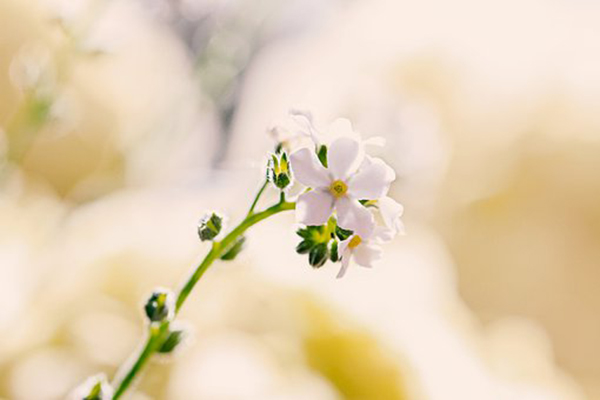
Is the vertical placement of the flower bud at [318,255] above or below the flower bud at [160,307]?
above

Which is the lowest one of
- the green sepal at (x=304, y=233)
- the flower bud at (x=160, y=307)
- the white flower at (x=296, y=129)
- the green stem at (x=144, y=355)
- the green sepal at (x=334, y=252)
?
the green stem at (x=144, y=355)

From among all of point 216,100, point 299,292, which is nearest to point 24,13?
point 216,100

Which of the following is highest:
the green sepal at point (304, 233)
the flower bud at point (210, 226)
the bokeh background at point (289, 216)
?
the bokeh background at point (289, 216)

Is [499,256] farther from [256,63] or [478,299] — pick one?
[256,63]

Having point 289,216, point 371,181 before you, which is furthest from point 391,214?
point 289,216

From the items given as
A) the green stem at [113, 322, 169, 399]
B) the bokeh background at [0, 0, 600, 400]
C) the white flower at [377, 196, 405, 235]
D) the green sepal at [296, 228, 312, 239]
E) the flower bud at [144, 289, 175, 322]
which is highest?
the bokeh background at [0, 0, 600, 400]

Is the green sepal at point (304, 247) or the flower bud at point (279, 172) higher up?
the flower bud at point (279, 172)

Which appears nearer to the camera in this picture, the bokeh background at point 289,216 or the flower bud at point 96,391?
the flower bud at point 96,391
